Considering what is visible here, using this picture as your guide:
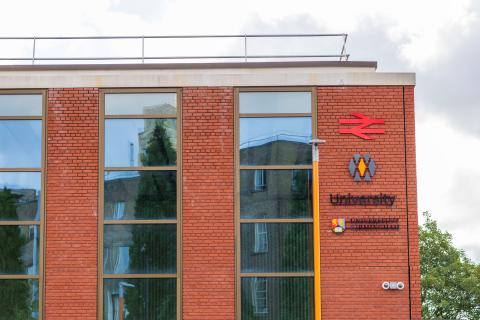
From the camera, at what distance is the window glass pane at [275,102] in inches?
776

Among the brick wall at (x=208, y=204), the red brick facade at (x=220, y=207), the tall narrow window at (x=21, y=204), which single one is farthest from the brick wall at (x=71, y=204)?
the brick wall at (x=208, y=204)

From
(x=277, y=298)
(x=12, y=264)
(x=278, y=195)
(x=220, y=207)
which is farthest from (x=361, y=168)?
(x=12, y=264)

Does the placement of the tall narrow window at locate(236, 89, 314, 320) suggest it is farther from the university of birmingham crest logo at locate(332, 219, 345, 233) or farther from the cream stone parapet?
the university of birmingham crest logo at locate(332, 219, 345, 233)

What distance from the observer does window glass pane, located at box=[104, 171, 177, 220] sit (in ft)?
64.0

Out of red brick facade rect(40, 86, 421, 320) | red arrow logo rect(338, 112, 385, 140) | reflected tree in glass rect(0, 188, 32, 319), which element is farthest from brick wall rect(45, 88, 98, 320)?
red arrow logo rect(338, 112, 385, 140)

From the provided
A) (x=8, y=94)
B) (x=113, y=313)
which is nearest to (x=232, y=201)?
(x=113, y=313)

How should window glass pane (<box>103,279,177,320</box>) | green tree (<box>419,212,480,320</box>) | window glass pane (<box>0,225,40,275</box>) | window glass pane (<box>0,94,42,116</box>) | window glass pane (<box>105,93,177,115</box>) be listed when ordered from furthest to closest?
green tree (<box>419,212,480,320</box>) → window glass pane (<box>0,94,42,116</box>) → window glass pane (<box>105,93,177,115</box>) → window glass pane (<box>0,225,40,275</box>) → window glass pane (<box>103,279,177,320</box>)

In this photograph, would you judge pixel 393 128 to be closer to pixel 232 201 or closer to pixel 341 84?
pixel 341 84

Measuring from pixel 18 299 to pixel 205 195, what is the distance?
191 inches

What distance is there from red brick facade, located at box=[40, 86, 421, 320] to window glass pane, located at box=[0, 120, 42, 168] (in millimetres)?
345

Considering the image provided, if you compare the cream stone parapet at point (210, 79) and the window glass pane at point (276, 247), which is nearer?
the window glass pane at point (276, 247)

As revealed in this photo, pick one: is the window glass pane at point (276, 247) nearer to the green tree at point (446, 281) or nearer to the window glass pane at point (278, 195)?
the window glass pane at point (278, 195)

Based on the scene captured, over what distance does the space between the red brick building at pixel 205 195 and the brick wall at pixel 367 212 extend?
27mm

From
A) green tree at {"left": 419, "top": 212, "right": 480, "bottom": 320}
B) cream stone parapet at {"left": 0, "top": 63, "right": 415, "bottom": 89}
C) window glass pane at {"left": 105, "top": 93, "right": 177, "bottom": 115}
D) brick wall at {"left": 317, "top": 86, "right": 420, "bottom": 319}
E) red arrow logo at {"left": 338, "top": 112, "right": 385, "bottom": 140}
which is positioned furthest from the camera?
green tree at {"left": 419, "top": 212, "right": 480, "bottom": 320}
